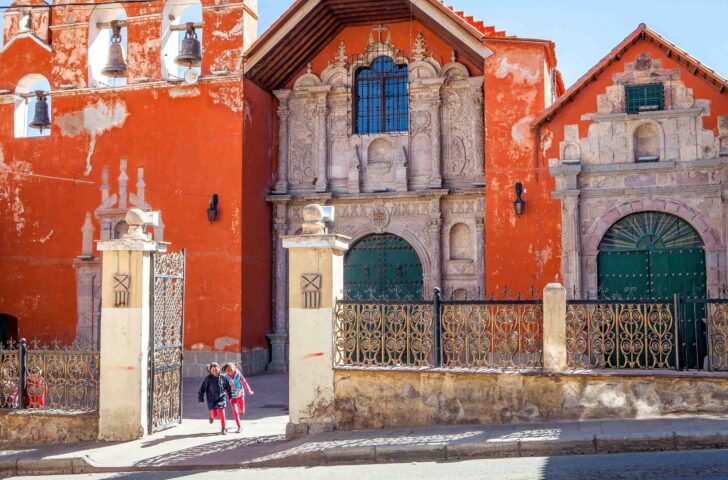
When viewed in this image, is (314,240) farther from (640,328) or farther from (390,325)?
(640,328)

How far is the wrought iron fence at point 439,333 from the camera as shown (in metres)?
11.0

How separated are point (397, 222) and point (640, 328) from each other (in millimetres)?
8952

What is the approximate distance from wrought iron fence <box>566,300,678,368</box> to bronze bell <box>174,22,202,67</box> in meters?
10.0

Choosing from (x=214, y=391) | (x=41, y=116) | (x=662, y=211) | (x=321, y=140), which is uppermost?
(x=41, y=116)

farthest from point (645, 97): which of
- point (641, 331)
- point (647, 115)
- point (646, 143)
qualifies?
point (641, 331)

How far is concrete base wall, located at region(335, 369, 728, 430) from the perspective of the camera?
1034 centimetres

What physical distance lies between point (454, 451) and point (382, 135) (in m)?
10.8

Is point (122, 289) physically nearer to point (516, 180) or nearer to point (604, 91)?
point (516, 180)

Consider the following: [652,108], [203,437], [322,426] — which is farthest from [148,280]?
[652,108]

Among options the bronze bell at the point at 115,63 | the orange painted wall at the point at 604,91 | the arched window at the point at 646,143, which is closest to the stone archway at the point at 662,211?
the arched window at the point at 646,143

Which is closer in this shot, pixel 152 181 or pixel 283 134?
pixel 152 181

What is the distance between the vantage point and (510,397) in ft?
35.1

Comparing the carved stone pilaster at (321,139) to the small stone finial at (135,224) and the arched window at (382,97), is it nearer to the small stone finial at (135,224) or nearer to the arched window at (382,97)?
the arched window at (382,97)

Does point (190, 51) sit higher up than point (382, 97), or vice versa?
point (190, 51)
